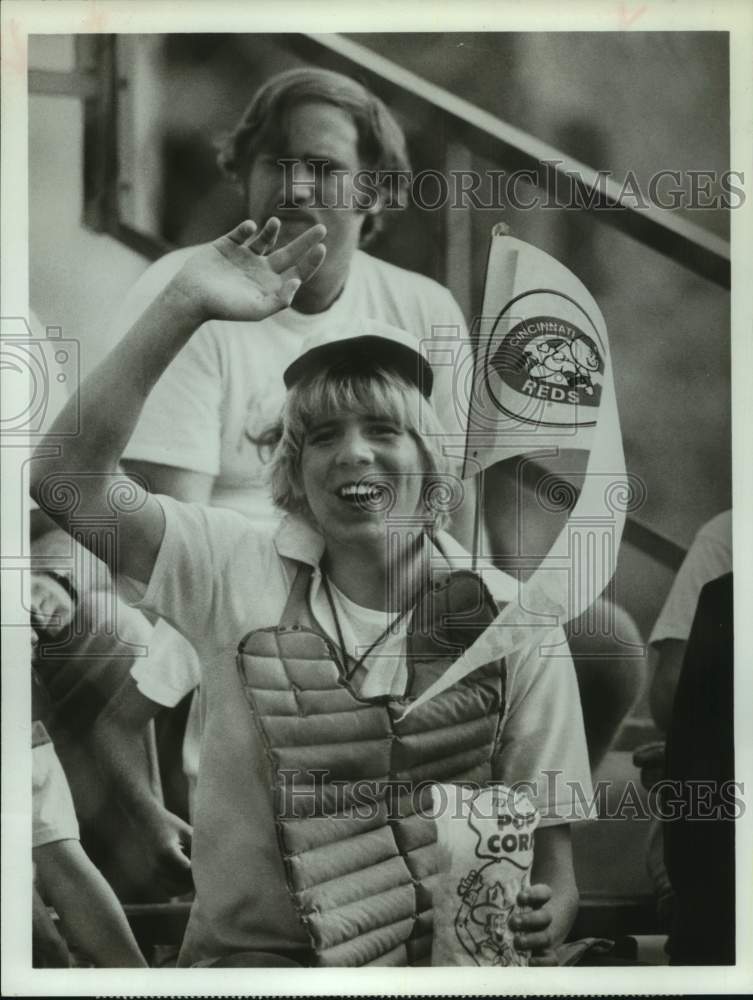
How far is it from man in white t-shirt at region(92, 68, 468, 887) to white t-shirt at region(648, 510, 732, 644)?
19.1 inches

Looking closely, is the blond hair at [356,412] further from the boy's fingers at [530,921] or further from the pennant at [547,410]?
the boy's fingers at [530,921]

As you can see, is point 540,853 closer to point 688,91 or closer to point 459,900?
point 459,900

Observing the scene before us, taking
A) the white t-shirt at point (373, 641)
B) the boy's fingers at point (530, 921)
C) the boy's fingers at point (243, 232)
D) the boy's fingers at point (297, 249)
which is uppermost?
the boy's fingers at point (243, 232)

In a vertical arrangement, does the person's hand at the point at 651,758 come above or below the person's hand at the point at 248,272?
below

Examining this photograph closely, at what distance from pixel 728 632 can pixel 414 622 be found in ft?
2.28

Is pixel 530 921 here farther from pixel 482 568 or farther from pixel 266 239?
pixel 266 239

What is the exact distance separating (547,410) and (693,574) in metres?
0.48

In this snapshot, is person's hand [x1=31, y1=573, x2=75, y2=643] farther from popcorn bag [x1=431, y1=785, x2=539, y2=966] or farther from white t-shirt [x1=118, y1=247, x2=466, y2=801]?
popcorn bag [x1=431, y1=785, x2=539, y2=966]

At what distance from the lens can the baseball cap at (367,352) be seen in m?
2.56

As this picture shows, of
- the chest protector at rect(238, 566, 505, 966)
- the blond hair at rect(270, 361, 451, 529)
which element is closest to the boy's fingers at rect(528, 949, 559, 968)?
the chest protector at rect(238, 566, 505, 966)

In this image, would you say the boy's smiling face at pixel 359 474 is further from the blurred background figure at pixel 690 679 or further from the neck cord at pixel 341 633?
the blurred background figure at pixel 690 679

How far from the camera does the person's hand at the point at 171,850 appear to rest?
100 inches

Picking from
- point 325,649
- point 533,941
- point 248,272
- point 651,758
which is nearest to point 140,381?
point 248,272

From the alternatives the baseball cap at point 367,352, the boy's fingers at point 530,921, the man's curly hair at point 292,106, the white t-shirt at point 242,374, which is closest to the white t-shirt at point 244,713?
the white t-shirt at point 242,374
